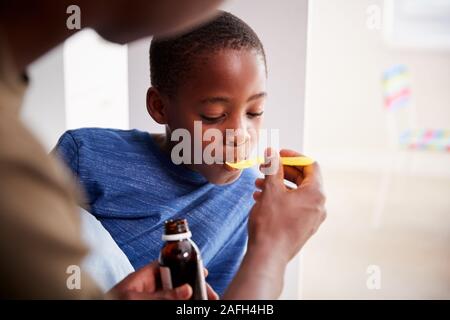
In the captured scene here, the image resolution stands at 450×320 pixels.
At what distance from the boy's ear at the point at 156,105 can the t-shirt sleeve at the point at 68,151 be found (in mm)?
156

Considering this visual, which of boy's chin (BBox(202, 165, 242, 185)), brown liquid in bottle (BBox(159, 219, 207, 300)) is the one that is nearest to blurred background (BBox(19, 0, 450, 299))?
boy's chin (BBox(202, 165, 242, 185))

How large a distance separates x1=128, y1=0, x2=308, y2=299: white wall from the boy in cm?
2

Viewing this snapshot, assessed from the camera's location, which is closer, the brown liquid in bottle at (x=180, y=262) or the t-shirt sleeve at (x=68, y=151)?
the brown liquid in bottle at (x=180, y=262)

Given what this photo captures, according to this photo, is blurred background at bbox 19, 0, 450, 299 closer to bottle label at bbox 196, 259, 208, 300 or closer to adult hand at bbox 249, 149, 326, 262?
adult hand at bbox 249, 149, 326, 262

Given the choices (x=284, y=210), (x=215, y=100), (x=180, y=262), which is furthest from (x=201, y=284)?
(x=215, y=100)

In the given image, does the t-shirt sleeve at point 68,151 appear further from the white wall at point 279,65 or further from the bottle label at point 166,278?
the bottle label at point 166,278

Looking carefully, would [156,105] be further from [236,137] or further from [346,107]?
[346,107]

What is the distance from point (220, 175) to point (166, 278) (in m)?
0.23

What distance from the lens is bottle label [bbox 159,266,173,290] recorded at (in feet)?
2.46

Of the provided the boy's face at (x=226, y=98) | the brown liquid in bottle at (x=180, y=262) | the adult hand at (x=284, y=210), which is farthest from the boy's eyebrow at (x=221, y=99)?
the brown liquid in bottle at (x=180, y=262)

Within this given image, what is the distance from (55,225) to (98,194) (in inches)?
21.1

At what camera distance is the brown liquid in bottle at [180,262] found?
2.44 feet

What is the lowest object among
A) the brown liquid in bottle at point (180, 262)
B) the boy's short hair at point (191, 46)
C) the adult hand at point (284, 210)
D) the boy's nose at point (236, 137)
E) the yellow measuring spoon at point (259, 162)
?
the brown liquid in bottle at point (180, 262)
